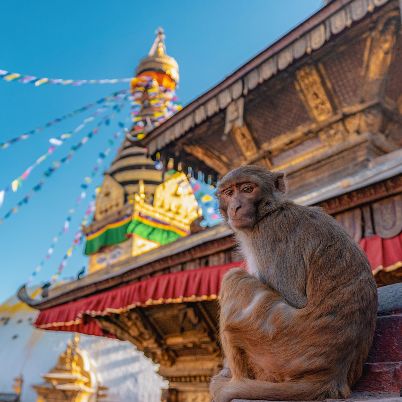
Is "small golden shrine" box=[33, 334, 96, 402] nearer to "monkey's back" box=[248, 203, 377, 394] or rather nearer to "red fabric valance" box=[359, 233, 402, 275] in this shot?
"red fabric valance" box=[359, 233, 402, 275]

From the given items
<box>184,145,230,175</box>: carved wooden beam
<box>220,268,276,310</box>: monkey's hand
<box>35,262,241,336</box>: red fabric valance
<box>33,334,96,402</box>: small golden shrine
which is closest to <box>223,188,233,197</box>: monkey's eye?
<box>220,268,276,310</box>: monkey's hand


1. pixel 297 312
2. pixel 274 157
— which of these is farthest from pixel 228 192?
pixel 274 157

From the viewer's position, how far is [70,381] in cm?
1066

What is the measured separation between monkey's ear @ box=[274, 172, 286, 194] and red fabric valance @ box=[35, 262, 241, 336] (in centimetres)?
204

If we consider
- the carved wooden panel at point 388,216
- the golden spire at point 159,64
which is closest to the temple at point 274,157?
the carved wooden panel at point 388,216

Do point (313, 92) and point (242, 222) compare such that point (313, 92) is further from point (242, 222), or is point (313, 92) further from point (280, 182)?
point (242, 222)

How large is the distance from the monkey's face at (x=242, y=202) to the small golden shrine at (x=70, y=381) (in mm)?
10307

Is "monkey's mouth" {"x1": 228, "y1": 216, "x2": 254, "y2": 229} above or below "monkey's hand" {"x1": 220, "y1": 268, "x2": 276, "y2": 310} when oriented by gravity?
above

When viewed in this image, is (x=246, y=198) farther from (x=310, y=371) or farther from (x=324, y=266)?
(x=310, y=371)

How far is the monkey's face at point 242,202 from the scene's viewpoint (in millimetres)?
1543

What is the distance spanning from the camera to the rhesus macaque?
127cm

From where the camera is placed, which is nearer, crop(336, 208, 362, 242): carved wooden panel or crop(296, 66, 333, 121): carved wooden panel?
crop(336, 208, 362, 242): carved wooden panel

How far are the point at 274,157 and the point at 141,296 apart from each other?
2.52m

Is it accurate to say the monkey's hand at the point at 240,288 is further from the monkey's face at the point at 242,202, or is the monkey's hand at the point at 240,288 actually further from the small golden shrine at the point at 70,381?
the small golden shrine at the point at 70,381
